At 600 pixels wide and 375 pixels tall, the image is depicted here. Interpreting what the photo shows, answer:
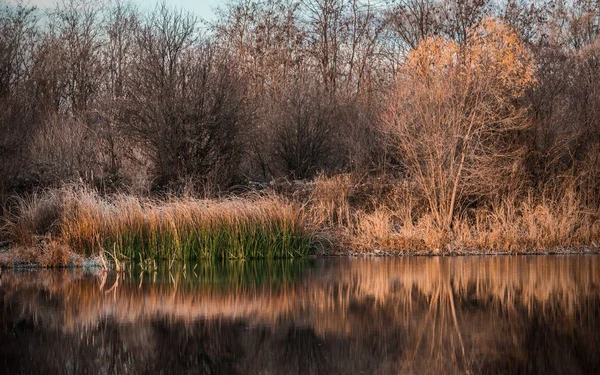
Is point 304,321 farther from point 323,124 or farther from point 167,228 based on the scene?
point 323,124

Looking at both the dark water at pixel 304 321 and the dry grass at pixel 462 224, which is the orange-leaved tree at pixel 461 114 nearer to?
the dry grass at pixel 462 224

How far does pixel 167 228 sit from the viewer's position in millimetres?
18109

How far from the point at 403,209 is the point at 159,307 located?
11.3 m

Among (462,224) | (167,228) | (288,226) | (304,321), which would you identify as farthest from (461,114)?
(304,321)

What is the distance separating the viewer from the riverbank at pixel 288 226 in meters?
17.6

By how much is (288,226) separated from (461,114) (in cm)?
590

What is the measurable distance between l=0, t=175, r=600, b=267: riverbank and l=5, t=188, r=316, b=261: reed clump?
0.02m

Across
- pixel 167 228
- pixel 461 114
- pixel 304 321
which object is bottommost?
pixel 304 321

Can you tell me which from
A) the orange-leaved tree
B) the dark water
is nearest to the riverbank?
the orange-leaved tree

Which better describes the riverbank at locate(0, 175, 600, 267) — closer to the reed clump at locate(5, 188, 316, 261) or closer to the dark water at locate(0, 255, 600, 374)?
the reed clump at locate(5, 188, 316, 261)

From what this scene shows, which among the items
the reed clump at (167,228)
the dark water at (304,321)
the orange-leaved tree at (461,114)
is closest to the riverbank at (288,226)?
the reed clump at (167,228)

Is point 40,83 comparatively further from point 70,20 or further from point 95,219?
point 95,219

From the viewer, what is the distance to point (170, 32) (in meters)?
23.7

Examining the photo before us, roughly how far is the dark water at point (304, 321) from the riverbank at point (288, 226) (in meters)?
1.54
